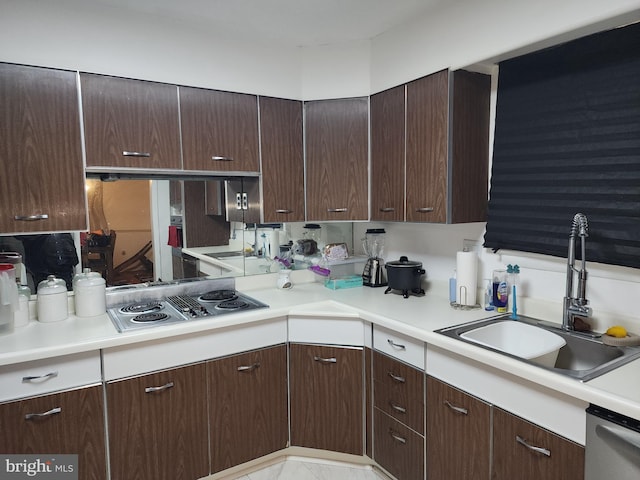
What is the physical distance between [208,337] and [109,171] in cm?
98

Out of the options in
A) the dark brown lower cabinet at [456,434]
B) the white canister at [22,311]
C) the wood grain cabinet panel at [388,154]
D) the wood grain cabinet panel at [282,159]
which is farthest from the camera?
the wood grain cabinet panel at [282,159]

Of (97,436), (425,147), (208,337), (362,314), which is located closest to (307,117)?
(425,147)

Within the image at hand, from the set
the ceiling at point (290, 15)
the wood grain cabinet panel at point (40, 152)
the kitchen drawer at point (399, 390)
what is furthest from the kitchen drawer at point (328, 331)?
the ceiling at point (290, 15)

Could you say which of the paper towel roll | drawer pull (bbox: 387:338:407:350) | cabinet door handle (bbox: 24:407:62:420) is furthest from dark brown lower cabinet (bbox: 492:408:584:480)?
cabinet door handle (bbox: 24:407:62:420)

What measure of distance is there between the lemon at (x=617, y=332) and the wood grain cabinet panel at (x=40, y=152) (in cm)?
237

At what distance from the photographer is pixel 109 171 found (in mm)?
2100

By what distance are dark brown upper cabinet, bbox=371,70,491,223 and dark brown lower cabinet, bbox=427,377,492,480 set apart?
85 centimetres

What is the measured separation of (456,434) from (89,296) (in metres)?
1.85

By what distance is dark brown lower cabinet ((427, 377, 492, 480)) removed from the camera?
5.21 ft

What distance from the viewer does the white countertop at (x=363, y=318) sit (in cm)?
126

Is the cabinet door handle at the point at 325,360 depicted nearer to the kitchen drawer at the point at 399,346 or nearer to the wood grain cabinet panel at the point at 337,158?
the kitchen drawer at the point at 399,346

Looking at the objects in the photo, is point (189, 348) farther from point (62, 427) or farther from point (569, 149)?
point (569, 149)

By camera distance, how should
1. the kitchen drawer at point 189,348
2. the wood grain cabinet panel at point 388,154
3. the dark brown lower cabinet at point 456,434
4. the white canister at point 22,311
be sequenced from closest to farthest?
the dark brown lower cabinet at point 456,434, the kitchen drawer at point 189,348, the white canister at point 22,311, the wood grain cabinet panel at point 388,154

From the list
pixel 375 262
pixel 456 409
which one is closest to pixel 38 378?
pixel 456 409
